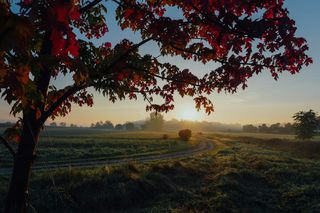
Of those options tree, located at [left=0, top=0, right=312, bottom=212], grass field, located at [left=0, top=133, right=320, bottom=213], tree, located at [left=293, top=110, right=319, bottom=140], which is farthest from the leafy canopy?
tree, located at [left=293, top=110, right=319, bottom=140]

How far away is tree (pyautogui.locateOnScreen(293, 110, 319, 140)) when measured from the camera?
6238 centimetres

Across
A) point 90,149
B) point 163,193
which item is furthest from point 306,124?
point 163,193

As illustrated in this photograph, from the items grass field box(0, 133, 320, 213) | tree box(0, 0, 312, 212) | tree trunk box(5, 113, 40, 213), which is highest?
tree box(0, 0, 312, 212)

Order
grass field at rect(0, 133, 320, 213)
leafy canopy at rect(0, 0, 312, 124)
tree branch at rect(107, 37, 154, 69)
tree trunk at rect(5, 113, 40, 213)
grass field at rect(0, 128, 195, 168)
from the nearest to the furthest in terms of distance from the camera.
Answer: leafy canopy at rect(0, 0, 312, 124), tree trunk at rect(5, 113, 40, 213), tree branch at rect(107, 37, 154, 69), grass field at rect(0, 133, 320, 213), grass field at rect(0, 128, 195, 168)

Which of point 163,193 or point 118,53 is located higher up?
point 118,53

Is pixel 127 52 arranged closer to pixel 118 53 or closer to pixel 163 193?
pixel 118 53

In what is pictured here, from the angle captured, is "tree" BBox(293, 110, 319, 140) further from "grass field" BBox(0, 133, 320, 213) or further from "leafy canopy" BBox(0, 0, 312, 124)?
"leafy canopy" BBox(0, 0, 312, 124)

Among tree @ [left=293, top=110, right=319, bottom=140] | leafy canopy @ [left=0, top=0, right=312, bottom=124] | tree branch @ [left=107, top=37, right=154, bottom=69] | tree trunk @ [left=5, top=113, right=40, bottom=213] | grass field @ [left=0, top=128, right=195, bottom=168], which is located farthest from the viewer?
tree @ [left=293, top=110, right=319, bottom=140]

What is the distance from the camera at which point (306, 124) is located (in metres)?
63.0

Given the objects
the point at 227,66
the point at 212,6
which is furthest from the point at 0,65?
the point at 227,66

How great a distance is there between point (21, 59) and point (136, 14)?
112 inches

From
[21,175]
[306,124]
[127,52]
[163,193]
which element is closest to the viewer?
[21,175]

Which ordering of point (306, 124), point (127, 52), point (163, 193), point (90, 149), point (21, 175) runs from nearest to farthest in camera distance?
1. point (21, 175)
2. point (127, 52)
3. point (163, 193)
4. point (90, 149)
5. point (306, 124)

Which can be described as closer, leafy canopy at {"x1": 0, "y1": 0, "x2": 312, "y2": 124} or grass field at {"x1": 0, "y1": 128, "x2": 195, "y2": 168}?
leafy canopy at {"x1": 0, "y1": 0, "x2": 312, "y2": 124}
